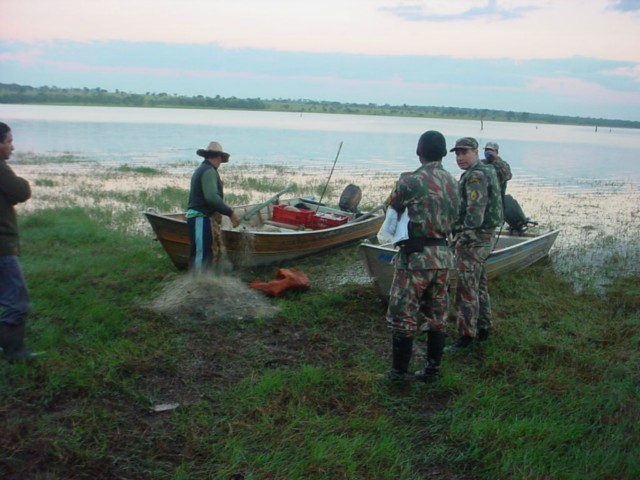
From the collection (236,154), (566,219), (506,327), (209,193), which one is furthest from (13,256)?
(236,154)

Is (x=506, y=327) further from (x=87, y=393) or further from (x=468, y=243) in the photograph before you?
(x=87, y=393)

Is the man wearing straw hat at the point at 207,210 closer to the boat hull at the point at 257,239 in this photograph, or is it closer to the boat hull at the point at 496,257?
the boat hull at the point at 257,239

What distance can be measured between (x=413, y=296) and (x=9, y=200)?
3283mm

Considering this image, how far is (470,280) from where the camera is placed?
562cm

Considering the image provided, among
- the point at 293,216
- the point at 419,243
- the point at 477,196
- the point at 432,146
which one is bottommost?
the point at 293,216

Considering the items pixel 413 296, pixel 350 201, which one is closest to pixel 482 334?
pixel 413 296

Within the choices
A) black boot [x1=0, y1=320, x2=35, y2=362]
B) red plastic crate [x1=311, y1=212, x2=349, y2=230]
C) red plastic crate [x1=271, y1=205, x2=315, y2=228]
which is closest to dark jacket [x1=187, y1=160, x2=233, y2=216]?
black boot [x1=0, y1=320, x2=35, y2=362]

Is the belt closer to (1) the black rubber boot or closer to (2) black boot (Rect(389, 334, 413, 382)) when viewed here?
(2) black boot (Rect(389, 334, 413, 382))

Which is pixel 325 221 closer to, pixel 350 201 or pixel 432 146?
pixel 350 201

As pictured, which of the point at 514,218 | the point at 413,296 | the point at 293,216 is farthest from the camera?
the point at 293,216

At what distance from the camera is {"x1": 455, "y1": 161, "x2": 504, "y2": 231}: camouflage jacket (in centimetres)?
537

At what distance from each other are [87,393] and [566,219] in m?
13.6

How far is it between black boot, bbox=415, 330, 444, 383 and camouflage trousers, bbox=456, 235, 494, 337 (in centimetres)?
85

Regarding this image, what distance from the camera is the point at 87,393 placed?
446cm
